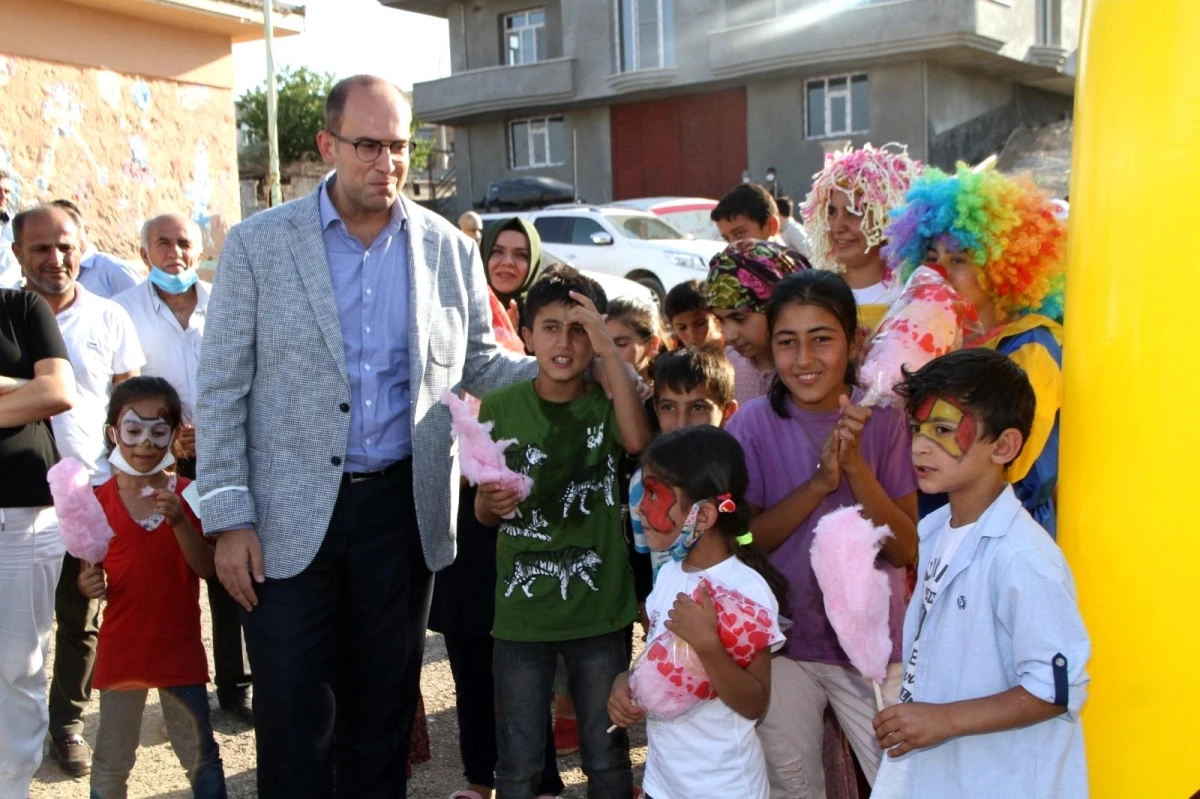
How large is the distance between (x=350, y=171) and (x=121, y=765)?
209 centimetres

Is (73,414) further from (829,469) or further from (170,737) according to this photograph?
(829,469)

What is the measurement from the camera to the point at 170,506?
3650mm

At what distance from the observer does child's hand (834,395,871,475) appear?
285cm

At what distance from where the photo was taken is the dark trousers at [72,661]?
4.62 metres

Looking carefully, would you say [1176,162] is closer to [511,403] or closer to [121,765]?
[511,403]

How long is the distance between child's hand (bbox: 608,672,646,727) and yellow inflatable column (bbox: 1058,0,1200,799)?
3.52ft

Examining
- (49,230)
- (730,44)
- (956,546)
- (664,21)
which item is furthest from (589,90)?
(956,546)

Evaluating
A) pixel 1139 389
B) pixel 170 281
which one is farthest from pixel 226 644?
pixel 1139 389

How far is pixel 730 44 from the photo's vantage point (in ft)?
88.8

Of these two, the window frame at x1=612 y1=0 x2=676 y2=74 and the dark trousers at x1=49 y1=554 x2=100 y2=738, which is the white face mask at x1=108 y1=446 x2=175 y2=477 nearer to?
the dark trousers at x1=49 y1=554 x2=100 y2=738

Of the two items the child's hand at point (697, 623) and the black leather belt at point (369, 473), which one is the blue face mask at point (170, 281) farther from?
the child's hand at point (697, 623)

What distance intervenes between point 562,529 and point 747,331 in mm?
931

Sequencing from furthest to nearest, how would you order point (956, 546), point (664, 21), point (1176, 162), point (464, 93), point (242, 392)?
1. point (464, 93)
2. point (664, 21)
3. point (242, 392)
4. point (956, 546)
5. point (1176, 162)

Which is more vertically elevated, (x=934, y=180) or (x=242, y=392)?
(x=934, y=180)
